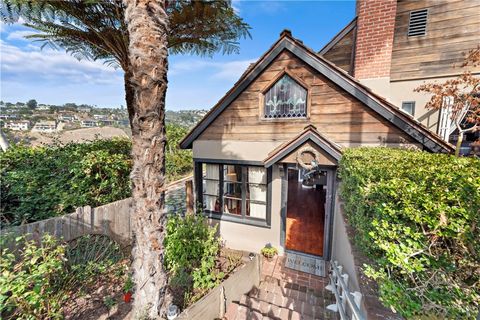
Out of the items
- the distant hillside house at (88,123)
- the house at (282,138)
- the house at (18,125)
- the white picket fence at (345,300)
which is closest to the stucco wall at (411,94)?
the house at (282,138)

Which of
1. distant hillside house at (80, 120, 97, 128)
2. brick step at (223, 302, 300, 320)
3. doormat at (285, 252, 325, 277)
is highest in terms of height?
distant hillside house at (80, 120, 97, 128)

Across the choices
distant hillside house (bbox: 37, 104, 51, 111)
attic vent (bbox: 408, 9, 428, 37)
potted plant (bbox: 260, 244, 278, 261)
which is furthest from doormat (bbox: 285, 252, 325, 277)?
distant hillside house (bbox: 37, 104, 51, 111)

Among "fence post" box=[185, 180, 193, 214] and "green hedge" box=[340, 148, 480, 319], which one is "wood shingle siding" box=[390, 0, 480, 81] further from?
"fence post" box=[185, 180, 193, 214]

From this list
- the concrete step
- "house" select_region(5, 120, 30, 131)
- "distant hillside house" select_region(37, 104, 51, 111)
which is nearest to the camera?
the concrete step

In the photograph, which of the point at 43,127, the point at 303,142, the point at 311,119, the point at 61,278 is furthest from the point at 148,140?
the point at 43,127

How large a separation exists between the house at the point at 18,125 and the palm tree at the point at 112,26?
3585 mm

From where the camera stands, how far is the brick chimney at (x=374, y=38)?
588 centimetres

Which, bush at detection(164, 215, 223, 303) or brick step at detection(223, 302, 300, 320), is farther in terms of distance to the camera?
bush at detection(164, 215, 223, 303)

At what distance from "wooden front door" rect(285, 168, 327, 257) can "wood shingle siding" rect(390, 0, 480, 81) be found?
520cm

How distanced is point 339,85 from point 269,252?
214 inches

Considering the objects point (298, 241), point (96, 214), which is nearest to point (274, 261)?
point (298, 241)

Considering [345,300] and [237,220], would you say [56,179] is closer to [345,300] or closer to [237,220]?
[237,220]

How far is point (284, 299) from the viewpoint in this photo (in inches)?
182

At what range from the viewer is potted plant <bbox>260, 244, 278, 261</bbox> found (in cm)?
636
